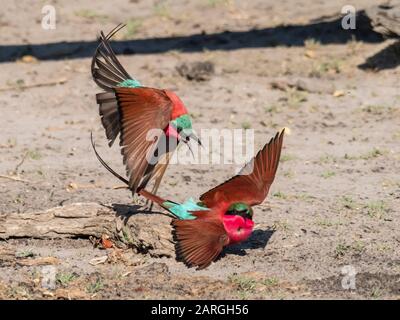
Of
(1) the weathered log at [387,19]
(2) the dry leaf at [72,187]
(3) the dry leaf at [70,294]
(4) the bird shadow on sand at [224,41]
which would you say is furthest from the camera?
(4) the bird shadow on sand at [224,41]

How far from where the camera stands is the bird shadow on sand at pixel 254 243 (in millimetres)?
5723

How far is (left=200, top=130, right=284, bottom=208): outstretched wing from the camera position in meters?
5.40

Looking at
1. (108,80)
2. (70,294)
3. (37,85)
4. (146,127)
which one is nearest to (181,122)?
(146,127)

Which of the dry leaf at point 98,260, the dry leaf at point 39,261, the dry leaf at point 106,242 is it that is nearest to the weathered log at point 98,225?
the dry leaf at point 106,242

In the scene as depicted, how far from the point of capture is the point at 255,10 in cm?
1096

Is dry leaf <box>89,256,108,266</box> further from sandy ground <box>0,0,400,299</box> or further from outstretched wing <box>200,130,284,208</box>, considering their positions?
outstretched wing <box>200,130,284,208</box>

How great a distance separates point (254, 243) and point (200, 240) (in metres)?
0.57

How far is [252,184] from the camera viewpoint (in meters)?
5.41

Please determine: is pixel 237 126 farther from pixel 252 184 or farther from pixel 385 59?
pixel 252 184

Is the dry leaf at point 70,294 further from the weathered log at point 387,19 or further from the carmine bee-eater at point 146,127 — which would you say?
the weathered log at point 387,19

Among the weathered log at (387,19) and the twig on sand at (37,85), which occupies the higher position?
the weathered log at (387,19)

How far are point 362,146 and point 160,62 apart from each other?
2.57 metres

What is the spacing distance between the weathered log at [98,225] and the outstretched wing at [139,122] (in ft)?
1.12
